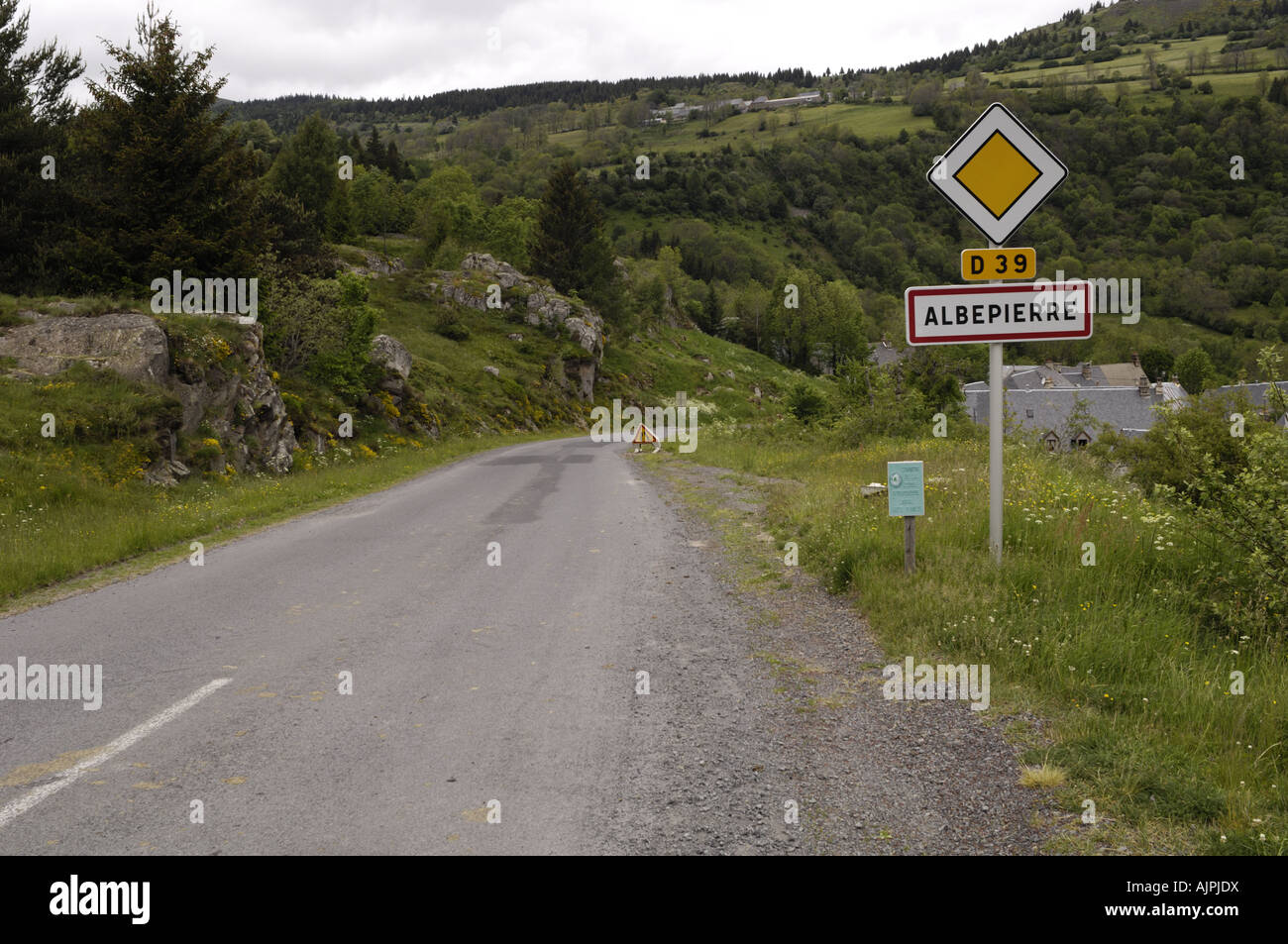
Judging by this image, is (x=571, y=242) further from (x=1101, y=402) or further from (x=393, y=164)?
(x=393, y=164)

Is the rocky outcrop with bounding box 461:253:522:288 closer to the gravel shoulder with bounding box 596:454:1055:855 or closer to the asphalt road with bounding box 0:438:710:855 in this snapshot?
the asphalt road with bounding box 0:438:710:855

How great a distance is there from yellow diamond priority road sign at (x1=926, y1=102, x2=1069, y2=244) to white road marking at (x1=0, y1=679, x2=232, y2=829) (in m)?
7.20

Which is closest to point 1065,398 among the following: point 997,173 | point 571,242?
point 571,242

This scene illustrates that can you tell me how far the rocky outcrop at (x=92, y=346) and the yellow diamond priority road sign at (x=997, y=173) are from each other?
52.0 ft

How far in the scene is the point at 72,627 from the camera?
6.98 m

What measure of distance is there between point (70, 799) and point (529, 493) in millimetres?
13431

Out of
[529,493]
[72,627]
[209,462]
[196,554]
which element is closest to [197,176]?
[209,462]

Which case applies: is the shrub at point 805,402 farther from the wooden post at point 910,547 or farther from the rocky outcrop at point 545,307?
the rocky outcrop at point 545,307

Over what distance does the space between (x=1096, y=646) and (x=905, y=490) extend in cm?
247

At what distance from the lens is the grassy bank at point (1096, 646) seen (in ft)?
11.5

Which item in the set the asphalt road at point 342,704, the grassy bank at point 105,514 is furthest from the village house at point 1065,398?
the asphalt road at point 342,704

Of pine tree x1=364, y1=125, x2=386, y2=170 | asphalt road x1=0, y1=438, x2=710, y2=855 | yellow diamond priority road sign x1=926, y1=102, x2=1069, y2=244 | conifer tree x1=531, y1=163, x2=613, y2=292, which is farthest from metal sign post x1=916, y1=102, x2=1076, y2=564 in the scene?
pine tree x1=364, y1=125, x2=386, y2=170

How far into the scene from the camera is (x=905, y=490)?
7.40 m

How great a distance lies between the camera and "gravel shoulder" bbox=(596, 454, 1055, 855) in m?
3.45
